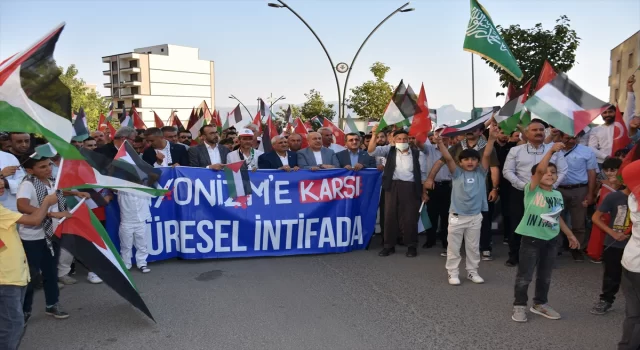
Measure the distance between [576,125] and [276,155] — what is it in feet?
13.7

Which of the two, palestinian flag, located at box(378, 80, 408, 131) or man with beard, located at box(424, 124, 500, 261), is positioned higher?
palestinian flag, located at box(378, 80, 408, 131)

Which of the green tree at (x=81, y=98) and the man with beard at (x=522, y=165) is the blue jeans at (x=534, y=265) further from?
the green tree at (x=81, y=98)

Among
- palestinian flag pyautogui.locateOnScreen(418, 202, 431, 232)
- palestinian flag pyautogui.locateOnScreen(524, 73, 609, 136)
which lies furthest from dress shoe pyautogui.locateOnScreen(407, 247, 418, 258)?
palestinian flag pyautogui.locateOnScreen(524, 73, 609, 136)

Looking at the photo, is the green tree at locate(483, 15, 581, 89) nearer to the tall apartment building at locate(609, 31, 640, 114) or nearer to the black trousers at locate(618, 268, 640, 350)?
the black trousers at locate(618, 268, 640, 350)

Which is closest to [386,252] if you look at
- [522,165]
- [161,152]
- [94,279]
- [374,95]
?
[522,165]

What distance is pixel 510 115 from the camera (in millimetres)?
6609

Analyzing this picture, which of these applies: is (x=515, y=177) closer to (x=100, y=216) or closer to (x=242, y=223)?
(x=242, y=223)

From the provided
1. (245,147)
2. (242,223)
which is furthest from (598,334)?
(245,147)

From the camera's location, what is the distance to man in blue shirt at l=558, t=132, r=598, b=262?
7.25 m

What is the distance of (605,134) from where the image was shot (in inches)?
327

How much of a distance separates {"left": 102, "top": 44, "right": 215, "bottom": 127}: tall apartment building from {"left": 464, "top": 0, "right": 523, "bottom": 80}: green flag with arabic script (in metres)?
83.8

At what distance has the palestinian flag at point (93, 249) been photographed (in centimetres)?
448

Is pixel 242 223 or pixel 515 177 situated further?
pixel 242 223

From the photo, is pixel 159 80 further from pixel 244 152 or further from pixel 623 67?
pixel 244 152
